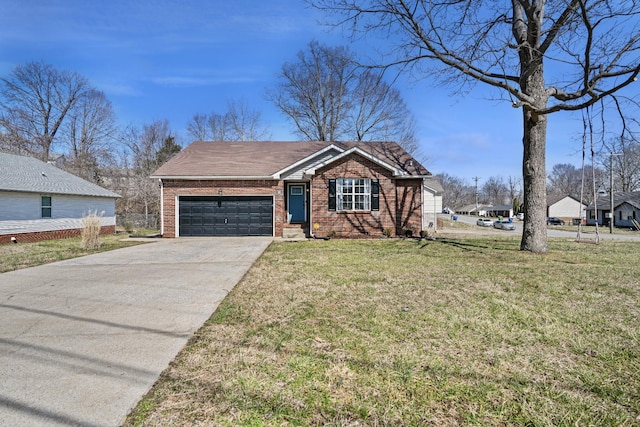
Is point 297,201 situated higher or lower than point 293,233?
higher

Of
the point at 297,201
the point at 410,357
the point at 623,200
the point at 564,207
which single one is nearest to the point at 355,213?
the point at 297,201

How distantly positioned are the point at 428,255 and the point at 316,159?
8837mm

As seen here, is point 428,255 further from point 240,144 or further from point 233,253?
point 240,144

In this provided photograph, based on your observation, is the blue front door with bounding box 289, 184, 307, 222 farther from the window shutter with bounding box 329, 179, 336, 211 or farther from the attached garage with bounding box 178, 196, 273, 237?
the window shutter with bounding box 329, 179, 336, 211

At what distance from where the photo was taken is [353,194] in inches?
575

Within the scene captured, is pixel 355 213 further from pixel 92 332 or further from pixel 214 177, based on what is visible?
pixel 92 332

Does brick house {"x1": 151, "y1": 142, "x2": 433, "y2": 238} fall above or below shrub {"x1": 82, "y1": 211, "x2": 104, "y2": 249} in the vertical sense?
above

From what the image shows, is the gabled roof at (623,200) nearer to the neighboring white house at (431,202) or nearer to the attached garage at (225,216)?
the neighboring white house at (431,202)

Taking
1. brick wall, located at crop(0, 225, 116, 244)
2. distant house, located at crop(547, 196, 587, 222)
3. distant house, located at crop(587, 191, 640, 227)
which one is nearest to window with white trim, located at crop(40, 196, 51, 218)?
brick wall, located at crop(0, 225, 116, 244)

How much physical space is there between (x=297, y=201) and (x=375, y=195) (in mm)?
4289

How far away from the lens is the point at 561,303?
4773 millimetres

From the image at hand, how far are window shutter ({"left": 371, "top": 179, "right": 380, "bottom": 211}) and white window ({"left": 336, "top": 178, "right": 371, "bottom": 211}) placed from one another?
0.14m

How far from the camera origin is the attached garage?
619 inches

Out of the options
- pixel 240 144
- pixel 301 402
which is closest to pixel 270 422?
pixel 301 402
